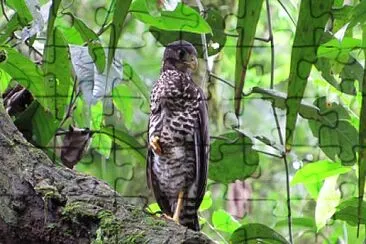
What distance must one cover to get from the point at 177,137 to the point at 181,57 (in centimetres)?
21

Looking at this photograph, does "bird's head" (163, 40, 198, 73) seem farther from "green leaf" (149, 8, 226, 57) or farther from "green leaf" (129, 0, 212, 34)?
"green leaf" (129, 0, 212, 34)

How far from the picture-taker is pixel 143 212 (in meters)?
1.13

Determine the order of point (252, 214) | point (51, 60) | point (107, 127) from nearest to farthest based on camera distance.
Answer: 1. point (51, 60)
2. point (107, 127)
3. point (252, 214)

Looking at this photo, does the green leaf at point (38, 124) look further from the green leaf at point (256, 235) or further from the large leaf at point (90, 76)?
the green leaf at point (256, 235)

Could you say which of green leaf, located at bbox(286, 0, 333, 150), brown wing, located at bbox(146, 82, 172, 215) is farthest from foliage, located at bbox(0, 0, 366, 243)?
brown wing, located at bbox(146, 82, 172, 215)

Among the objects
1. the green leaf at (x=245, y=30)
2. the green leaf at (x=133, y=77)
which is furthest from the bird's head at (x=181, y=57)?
the green leaf at (x=245, y=30)

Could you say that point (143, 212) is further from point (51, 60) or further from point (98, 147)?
point (98, 147)

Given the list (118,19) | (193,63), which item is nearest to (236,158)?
(193,63)

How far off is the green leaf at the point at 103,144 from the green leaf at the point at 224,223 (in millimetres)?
321

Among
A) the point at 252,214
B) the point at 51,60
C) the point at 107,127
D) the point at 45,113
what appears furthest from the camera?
the point at 252,214

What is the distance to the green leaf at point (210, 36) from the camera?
1.92 metres

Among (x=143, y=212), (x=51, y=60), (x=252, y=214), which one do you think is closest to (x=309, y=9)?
(x=143, y=212)

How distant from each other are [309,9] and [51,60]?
2.16 feet

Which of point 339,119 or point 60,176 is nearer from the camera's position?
point 60,176
